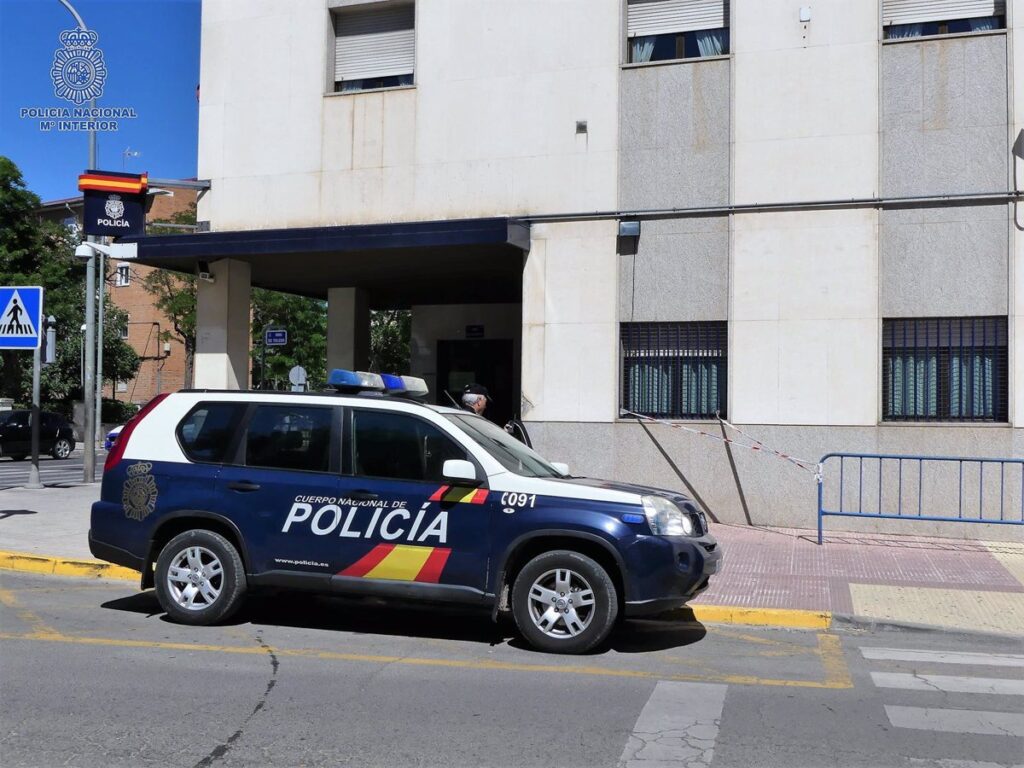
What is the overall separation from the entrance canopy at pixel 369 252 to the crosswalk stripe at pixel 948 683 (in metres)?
8.13

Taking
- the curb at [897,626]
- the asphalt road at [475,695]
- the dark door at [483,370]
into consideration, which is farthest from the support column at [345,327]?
the curb at [897,626]

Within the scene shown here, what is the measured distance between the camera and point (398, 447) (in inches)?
294

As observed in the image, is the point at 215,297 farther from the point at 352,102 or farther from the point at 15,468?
the point at 15,468

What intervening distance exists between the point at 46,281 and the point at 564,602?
130 feet

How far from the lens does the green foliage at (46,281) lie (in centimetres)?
4034

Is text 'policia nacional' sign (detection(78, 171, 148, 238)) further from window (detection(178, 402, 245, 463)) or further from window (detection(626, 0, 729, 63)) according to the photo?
window (detection(178, 402, 245, 463))

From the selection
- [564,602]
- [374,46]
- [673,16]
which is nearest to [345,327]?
[374,46]

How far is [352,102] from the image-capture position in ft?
48.7

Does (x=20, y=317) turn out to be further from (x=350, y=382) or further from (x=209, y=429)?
(x=350, y=382)

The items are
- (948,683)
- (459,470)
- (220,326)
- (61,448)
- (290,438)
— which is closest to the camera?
(948,683)

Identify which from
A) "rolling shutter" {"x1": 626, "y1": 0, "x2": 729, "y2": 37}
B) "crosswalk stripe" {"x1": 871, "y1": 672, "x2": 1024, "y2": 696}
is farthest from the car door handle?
"rolling shutter" {"x1": 626, "y1": 0, "x2": 729, "y2": 37}

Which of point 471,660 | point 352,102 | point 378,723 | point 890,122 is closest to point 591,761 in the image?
point 378,723

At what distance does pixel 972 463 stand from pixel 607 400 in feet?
14.9

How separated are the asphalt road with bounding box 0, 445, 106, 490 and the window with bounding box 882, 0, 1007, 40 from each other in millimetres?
15960
